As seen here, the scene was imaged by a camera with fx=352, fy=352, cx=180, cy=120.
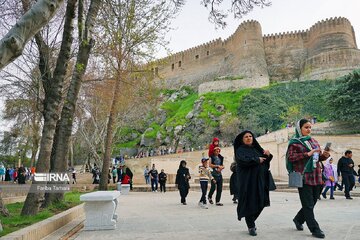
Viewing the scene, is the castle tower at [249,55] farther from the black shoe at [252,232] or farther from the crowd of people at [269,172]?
the black shoe at [252,232]

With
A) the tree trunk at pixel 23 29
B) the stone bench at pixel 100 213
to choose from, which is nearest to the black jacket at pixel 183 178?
the stone bench at pixel 100 213

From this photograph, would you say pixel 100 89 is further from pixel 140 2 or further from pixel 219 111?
pixel 219 111

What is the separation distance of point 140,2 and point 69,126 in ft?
22.5

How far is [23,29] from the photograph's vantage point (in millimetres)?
4230

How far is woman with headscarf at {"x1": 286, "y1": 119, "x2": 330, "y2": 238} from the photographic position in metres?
4.86

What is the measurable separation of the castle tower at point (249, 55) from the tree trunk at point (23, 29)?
5359 cm

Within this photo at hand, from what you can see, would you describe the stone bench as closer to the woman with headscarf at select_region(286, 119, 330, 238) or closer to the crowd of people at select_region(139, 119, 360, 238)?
the crowd of people at select_region(139, 119, 360, 238)

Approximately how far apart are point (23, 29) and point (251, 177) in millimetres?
3666

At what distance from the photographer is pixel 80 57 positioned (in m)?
8.67

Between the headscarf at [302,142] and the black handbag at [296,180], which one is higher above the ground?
the headscarf at [302,142]

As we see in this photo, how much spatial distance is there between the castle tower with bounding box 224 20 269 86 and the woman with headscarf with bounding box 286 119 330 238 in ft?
171

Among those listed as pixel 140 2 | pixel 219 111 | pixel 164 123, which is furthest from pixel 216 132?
pixel 140 2

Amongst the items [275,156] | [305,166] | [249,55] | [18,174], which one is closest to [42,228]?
[305,166]

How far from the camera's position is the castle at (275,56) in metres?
52.3
